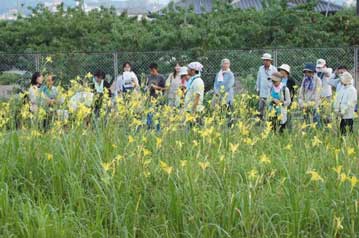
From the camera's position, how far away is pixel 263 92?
10.8m

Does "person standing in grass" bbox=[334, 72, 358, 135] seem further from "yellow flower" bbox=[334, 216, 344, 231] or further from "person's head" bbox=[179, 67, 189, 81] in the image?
"yellow flower" bbox=[334, 216, 344, 231]

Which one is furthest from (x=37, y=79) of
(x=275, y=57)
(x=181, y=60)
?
(x=275, y=57)

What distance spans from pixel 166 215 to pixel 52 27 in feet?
43.7

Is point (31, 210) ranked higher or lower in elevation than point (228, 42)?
lower

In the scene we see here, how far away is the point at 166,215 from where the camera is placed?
15.1ft

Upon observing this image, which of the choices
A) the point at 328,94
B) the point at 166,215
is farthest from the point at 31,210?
the point at 328,94

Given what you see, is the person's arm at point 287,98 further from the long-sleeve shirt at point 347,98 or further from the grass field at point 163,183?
the grass field at point 163,183

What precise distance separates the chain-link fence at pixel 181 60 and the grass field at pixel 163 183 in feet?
27.6

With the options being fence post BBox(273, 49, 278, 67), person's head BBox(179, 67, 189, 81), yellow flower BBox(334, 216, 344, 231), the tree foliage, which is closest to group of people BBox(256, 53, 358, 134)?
person's head BBox(179, 67, 189, 81)

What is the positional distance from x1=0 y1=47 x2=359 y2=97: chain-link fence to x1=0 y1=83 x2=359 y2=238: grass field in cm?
841

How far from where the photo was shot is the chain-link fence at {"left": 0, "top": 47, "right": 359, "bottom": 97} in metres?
14.8

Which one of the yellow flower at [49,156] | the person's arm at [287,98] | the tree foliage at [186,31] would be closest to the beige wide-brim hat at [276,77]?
the person's arm at [287,98]

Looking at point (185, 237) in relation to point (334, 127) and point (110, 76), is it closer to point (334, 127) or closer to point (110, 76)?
point (334, 127)

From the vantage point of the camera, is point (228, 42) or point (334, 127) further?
point (228, 42)
